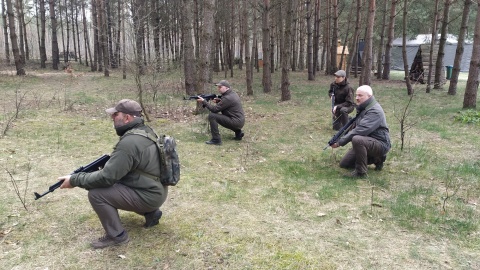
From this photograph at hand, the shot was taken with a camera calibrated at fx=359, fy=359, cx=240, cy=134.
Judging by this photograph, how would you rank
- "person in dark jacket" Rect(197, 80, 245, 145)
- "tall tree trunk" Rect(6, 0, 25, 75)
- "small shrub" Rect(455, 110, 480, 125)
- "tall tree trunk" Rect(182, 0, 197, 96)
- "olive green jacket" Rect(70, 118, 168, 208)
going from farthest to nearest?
"tall tree trunk" Rect(6, 0, 25, 75), "tall tree trunk" Rect(182, 0, 197, 96), "small shrub" Rect(455, 110, 480, 125), "person in dark jacket" Rect(197, 80, 245, 145), "olive green jacket" Rect(70, 118, 168, 208)

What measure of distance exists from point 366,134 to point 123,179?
3.92m

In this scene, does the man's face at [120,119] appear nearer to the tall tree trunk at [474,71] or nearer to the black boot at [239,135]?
the black boot at [239,135]

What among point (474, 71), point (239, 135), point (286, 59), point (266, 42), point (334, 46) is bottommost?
point (239, 135)

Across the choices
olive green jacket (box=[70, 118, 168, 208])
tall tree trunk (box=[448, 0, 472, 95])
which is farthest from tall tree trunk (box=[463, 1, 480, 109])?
olive green jacket (box=[70, 118, 168, 208])

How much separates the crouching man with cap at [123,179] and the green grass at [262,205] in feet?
1.22

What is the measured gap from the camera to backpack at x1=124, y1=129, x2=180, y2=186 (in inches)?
144

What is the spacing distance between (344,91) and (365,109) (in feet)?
10.4

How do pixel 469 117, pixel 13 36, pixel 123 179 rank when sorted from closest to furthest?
pixel 123 179
pixel 469 117
pixel 13 36

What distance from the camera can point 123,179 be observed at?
3707mm

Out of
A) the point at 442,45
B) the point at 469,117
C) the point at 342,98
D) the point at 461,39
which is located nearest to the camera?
the point at 342,98

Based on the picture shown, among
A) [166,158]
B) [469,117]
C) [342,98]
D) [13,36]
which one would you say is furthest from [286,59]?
[13,36]

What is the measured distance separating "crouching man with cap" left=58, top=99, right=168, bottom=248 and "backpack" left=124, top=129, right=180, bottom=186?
0.04 m

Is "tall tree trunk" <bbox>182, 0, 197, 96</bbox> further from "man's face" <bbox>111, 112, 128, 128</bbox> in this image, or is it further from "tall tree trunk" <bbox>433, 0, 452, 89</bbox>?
"man's face" <bbox>111, 112, 128, 128</bbox>

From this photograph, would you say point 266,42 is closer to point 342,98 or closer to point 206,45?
point 206,45
